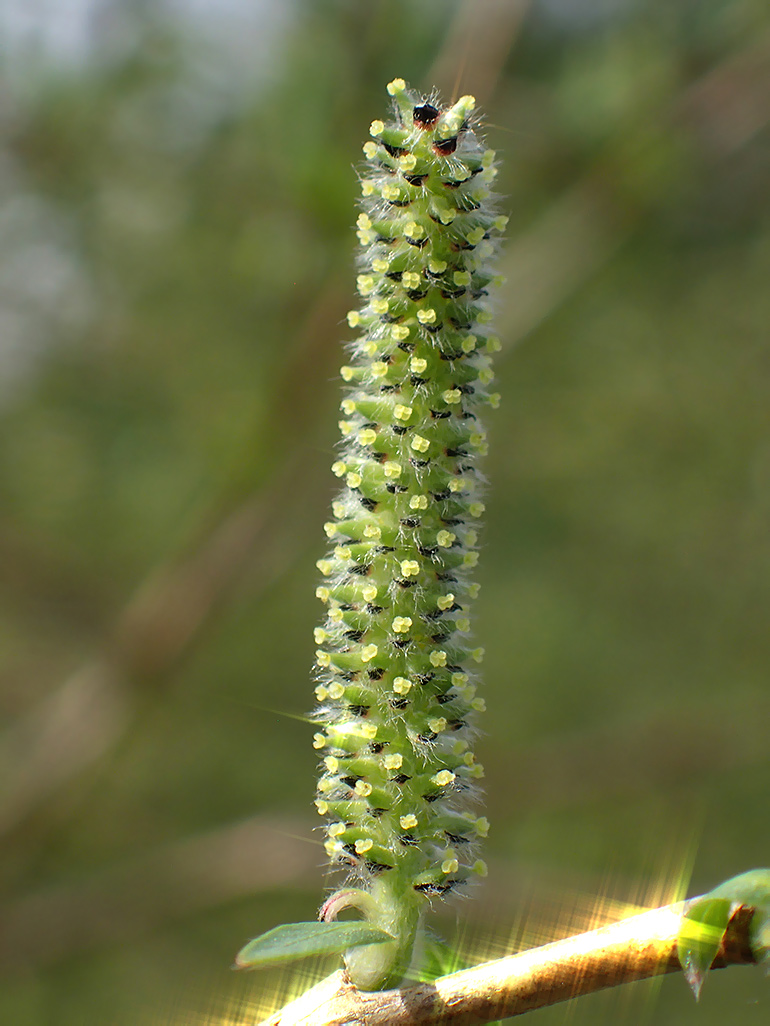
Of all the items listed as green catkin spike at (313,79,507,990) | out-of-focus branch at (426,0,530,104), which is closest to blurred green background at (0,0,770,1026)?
out-of-focus branch at (426,0,530,104)

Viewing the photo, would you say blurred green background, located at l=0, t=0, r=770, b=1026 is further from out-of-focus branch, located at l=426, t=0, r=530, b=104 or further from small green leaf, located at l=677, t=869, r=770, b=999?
small green leaf, located at l=677, t=869, r=770, b=999

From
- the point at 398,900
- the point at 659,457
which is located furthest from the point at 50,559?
the point at 398,900

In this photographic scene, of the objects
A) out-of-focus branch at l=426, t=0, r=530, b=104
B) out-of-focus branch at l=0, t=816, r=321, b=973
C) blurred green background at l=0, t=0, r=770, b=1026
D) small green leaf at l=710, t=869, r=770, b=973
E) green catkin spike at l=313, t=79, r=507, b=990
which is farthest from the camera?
out-of-focus branch at l=0, t=816, r=321, b=973

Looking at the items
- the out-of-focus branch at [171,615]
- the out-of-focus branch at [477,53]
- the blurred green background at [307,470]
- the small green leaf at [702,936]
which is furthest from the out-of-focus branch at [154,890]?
the small green leaf at [702,936]

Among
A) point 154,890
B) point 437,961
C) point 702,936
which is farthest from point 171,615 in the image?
point 702,936

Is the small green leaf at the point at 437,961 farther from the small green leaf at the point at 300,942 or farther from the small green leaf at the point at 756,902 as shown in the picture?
Result: the small green leaf at the point at 756,902
